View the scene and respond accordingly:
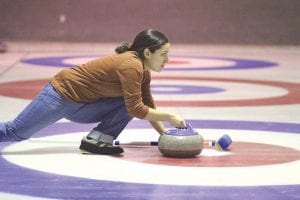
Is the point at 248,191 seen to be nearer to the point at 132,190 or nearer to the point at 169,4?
the point at 132,190

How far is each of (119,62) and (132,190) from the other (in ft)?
4.04

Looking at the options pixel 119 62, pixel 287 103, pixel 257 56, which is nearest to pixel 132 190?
pixel 119 62

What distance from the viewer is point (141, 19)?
20188 mm

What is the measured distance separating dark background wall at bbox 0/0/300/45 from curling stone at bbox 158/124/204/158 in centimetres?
1480

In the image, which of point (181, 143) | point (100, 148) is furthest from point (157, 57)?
point (100, 148)

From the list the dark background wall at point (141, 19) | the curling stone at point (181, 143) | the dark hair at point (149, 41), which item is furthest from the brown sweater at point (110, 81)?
the dark background wall at point (141, 19)

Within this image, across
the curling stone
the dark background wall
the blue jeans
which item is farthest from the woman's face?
the dark background wall

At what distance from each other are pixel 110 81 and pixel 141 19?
14807 millimetres

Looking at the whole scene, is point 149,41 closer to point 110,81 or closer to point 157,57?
point 157,57

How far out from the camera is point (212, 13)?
794 inches

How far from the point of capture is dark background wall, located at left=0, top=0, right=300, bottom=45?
20.1 metres

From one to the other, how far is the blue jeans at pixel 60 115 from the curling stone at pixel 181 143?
39cm

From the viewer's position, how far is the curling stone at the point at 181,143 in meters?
5.38

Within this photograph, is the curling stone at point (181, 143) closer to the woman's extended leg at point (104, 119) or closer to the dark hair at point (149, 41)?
the woman's extended leg at point (104, 119)
